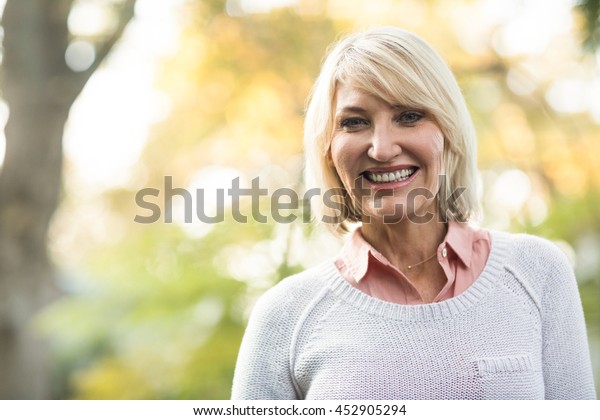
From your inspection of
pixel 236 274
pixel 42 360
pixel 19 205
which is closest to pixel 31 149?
pixel 19 205

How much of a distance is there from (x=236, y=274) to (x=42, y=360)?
8.00 feet

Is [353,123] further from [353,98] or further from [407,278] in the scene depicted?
[407,278]

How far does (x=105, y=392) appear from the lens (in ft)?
12.3

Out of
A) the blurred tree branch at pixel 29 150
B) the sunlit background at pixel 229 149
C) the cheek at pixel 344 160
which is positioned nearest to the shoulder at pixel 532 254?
the cheek at pixel 344 160

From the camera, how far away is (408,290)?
56.1 inches

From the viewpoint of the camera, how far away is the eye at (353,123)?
54.6 inches

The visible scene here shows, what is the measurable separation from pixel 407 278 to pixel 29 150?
3944 mm

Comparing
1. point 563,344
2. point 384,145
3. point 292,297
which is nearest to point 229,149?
point 292,297

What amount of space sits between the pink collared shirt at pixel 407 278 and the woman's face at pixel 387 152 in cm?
10

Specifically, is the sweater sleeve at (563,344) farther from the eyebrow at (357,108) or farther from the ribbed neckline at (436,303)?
the eyebrow at (357,108)

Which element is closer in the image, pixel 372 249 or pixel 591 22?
pixel 372 249

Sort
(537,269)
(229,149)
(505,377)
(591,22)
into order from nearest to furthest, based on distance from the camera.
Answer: (505,377) → (537,269) → (591,22) → (229,149)

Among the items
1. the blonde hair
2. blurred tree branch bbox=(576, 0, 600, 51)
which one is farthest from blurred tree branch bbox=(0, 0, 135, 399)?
the blonde hair

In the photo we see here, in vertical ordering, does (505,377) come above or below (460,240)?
below
